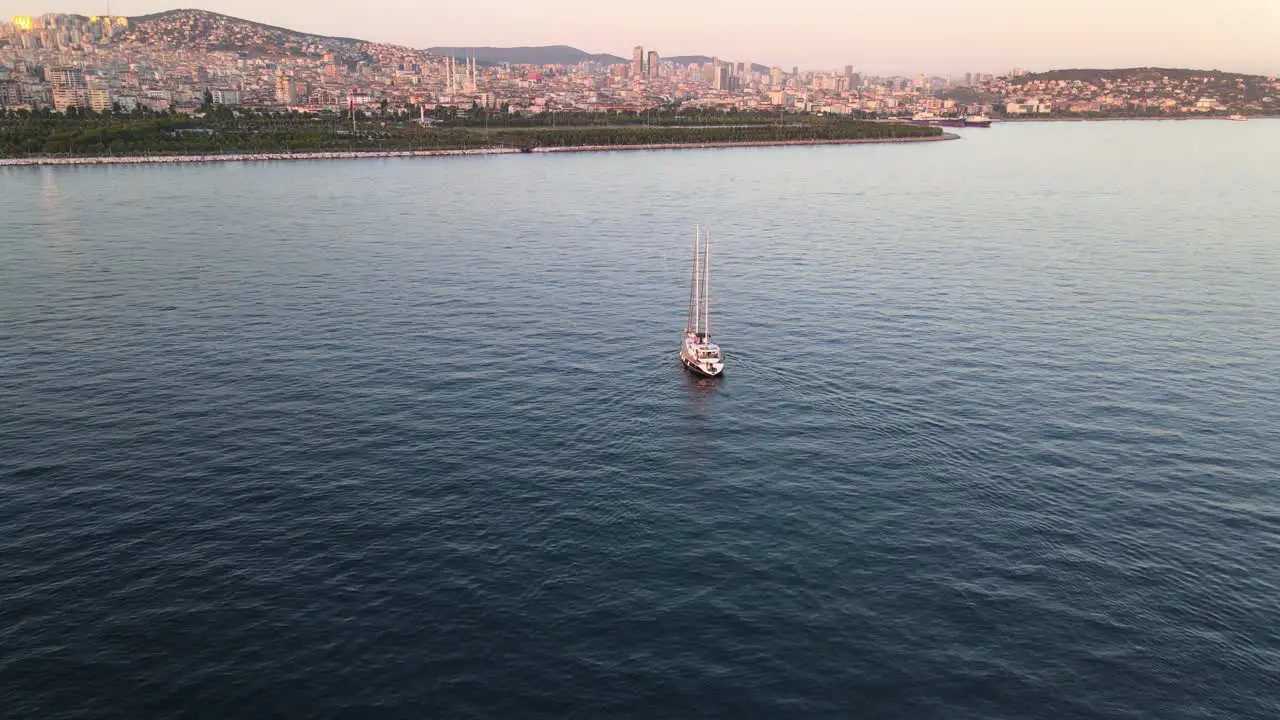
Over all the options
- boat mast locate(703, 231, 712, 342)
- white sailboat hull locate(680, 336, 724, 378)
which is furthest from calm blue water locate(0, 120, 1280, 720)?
boat mast locate(703, 231, 712, 342)

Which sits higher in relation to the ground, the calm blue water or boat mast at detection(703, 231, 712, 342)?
boat mast at detection(703, 231, 712, 342)

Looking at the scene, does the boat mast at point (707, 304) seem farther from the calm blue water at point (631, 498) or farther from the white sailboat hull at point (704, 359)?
the calm blue water at point (631, 498)

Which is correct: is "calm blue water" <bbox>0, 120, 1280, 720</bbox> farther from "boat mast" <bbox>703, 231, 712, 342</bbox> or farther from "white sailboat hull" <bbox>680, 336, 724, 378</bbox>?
"boat mast" <bbox>703, 231, 712, 342</bbox>

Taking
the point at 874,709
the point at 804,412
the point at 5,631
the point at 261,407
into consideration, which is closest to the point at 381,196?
the point at 261,407

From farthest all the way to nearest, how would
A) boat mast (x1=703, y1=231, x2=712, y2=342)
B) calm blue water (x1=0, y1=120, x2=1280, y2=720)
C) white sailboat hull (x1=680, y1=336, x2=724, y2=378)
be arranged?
1. boat mast (x1=703, y1=231, x2=712, y2=342)
2. white sailboat hull (x1=680, y1=336, x2=724, y2=378)
3. calm blue water (x1=0, y1=120, x2=1280, y2=720)

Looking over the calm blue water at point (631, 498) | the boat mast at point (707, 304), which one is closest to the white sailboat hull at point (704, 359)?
the calm blue water at point (631, 498)

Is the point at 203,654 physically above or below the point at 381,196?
below

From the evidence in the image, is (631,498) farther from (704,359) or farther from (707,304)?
(707,304)

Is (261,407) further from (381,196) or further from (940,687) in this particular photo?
(381,196)
